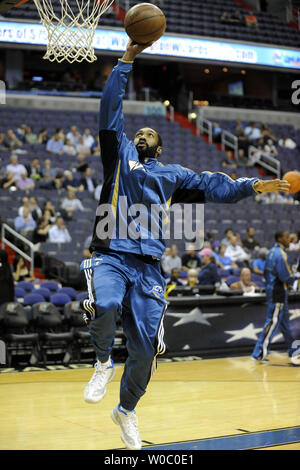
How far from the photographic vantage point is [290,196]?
A: 19.6 m

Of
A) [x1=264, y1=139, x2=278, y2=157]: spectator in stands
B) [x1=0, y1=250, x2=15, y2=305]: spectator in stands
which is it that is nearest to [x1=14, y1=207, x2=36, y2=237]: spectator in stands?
[x1=0, y1=250, x2=15, y2=305]: spectator in stands

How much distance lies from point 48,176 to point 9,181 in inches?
43.2

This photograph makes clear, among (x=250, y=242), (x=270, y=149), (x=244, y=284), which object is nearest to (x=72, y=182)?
(x=250, y=242)

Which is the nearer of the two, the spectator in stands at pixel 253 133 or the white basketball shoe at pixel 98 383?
the white basketball shoe at pixel 98 383

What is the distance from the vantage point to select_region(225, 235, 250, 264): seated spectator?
49.2 ft

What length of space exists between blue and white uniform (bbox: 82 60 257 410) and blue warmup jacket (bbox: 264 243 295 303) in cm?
600

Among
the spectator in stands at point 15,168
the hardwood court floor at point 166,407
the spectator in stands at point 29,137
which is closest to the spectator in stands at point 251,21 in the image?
the spectator in stands at point 29,137

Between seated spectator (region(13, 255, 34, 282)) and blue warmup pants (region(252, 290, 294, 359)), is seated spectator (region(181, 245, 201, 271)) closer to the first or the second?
blue warmup pants (region(252, 290, 294, 359))

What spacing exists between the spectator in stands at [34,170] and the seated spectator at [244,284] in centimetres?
542

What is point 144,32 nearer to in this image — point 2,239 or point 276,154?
point 2,239

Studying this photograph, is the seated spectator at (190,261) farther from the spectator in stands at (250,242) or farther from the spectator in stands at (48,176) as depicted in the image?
the spectator in stands at (48,176)

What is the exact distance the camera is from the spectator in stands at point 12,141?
53.6ft

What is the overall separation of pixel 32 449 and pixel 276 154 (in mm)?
17017
